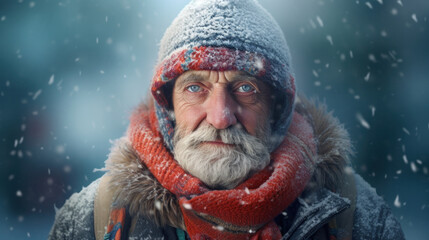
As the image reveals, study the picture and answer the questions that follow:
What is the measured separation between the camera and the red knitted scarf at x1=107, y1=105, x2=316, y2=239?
1.46 meters

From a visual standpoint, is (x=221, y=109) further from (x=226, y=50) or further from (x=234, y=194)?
(x=234, y=194)

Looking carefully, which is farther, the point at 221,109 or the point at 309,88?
the point at 309,88

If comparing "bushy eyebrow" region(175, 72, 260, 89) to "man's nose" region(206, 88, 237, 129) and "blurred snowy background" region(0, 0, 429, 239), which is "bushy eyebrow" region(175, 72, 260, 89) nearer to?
"man's nose" region(206, 88, 237, 129)

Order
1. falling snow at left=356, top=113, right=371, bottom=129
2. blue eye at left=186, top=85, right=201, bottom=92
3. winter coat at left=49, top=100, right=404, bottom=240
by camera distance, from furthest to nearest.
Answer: falling snow at left=356, top=113, right=371, bottom=129 < blue eye at left=186, top=85, right=201, bottom=92 < winter coat at left=49, top=100, right=404, bottom=240

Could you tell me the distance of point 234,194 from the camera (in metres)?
1.48

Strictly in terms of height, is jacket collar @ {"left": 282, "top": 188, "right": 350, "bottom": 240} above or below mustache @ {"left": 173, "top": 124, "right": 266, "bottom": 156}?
below

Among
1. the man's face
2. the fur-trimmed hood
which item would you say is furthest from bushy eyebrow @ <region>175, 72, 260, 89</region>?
the fur-trimmed hood

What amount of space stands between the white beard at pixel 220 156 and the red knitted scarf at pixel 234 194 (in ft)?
0.17

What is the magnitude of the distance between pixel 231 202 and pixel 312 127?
89 centimetres

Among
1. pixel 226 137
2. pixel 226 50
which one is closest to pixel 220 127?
pixel 226 137

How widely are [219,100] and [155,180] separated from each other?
0.53 meters

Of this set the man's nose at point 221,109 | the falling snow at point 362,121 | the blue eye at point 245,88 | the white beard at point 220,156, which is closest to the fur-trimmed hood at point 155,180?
the white beard at point 220,156

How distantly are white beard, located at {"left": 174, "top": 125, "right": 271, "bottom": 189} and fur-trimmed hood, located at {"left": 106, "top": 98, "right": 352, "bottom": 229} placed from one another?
0.66ft

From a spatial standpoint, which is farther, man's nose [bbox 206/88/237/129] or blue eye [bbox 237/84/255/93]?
blue eye [bbox 237/84/255/93]
